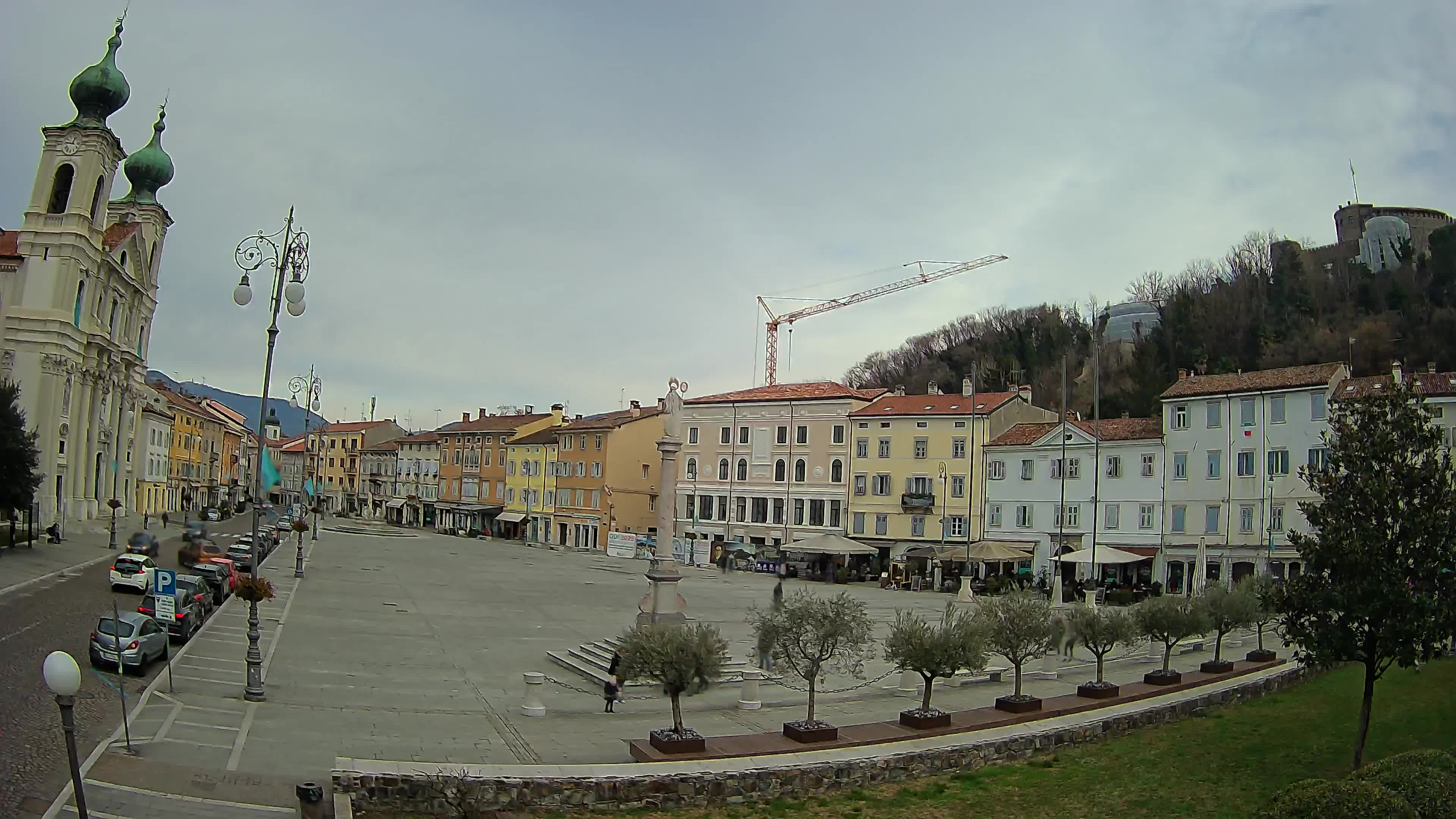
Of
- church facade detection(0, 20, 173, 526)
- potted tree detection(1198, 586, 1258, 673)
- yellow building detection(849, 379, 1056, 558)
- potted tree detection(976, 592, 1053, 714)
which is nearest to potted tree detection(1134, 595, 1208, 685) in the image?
potted tree detection(1198, 586, 1258, 673)

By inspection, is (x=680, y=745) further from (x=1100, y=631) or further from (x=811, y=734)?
(x=1100, y=631)

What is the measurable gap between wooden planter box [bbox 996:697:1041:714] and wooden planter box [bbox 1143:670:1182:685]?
16.3ft

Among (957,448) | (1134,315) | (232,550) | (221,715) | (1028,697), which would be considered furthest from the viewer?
(1134,315)

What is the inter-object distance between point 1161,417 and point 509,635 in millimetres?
41782

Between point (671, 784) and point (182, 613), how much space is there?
1680cm

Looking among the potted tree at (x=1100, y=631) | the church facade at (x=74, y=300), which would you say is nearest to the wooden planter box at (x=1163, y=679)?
the potted tree at (x=1100, y=631)

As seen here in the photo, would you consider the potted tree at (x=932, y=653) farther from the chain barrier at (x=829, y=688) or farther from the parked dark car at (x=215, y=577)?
the parked dark car at (x=215, y=577)

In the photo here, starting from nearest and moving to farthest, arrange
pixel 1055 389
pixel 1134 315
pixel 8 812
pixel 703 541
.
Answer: pixel 8 812 < pixel 703 541 < pixel 1055 389 < pixel 1134 315

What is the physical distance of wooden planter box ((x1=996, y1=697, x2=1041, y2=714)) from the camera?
772 inches

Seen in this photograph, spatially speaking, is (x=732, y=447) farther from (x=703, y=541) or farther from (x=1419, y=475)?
(x=1419, y=475)

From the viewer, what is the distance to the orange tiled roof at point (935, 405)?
60938 millimetres

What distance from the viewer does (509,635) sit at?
1164 inches

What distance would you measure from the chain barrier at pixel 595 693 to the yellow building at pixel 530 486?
63.6 metres

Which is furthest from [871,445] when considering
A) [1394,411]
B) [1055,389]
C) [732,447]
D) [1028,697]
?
[1394,411]
